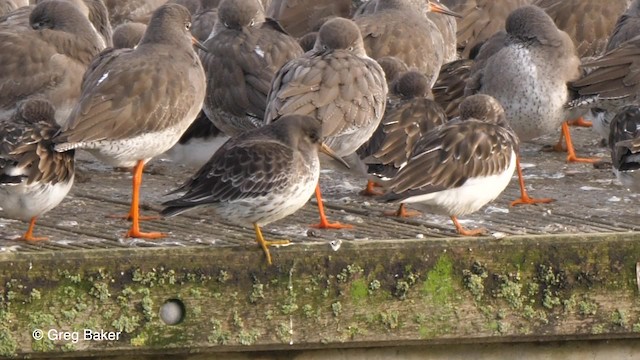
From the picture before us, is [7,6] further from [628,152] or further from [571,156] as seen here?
[628,152]

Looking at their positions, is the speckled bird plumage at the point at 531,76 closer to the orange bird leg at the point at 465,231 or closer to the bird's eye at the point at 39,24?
the orange bird leg at the point at 465,231

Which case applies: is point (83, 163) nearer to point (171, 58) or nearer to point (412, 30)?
point (171, 58)

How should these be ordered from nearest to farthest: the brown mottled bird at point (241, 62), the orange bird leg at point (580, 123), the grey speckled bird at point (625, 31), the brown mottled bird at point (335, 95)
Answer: the brown mottled bird at point (335, 95) < the brown mottled bird at point (241, 62) < the grey speckled bird at point (625, 31) < the orange bird leg at point (580, 123)

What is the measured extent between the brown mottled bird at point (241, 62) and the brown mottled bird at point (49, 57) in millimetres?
887

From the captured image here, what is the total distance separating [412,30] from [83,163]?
2731mm

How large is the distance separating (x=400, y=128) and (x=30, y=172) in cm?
221

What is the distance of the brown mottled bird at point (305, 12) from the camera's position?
43.7 ft

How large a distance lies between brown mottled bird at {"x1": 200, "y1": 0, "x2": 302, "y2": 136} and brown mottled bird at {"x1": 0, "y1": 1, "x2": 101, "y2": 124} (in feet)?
2.91

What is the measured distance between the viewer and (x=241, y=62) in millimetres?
9633

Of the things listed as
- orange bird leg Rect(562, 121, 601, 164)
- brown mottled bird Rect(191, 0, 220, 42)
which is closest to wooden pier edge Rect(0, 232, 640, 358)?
orange bird leg Rect(562, 121, 601, 164)

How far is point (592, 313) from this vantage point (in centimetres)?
703

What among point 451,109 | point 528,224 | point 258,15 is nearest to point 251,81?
point 258,15

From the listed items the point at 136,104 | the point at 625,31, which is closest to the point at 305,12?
the point at 625,31

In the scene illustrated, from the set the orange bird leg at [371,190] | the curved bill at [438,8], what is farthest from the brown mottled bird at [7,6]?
the orange bird leg at [371,190]
